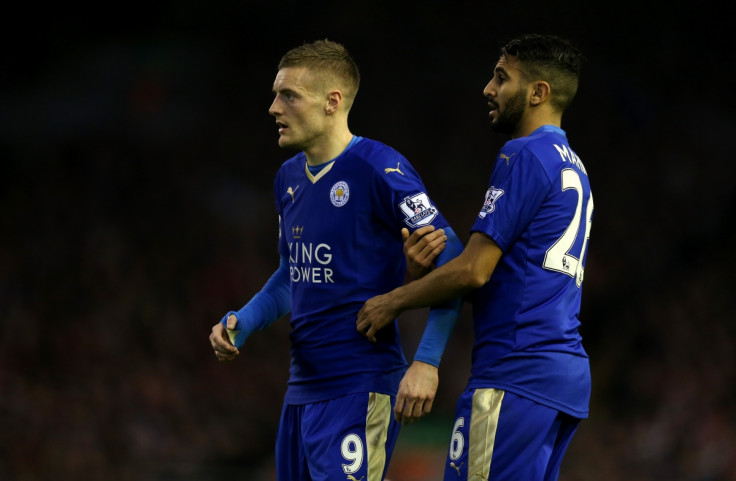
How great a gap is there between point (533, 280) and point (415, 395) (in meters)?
0.52

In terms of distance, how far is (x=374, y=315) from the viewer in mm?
3389

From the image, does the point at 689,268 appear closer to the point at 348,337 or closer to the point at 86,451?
the point at 86,451

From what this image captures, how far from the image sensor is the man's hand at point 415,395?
126 inches

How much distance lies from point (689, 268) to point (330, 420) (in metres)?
6.98

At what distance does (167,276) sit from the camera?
35.9 feet

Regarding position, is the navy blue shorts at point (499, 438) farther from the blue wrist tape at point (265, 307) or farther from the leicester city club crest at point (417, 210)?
the blue wrist tape at point (265, 307)

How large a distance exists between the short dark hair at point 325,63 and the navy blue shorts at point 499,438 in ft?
4.18

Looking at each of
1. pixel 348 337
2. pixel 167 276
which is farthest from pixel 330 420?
pixel 167 276

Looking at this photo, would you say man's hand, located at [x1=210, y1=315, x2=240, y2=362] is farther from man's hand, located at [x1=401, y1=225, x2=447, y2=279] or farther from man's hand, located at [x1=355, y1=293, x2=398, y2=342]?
man's hand, located at [x1=401, y1=225, x2=447, y2=279]

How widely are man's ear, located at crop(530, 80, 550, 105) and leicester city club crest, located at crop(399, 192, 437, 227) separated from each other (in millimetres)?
496

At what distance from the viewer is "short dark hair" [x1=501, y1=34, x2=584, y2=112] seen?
3.33 m

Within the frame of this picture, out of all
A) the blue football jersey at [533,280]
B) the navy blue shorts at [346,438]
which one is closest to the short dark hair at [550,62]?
the blue football jersey at [533,280]

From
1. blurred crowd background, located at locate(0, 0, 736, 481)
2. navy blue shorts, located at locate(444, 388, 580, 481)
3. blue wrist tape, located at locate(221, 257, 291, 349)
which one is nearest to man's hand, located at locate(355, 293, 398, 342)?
navy blue shorts, located at locate(444, 388, 580, 481)

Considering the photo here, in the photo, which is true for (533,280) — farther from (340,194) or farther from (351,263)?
(340,194)
